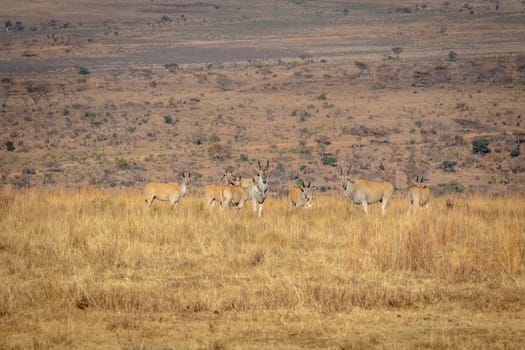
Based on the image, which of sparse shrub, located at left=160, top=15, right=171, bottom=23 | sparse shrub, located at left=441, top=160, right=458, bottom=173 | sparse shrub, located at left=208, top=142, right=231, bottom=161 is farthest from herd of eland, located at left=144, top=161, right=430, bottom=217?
sparse shrub, located at left=160, top=15, right=171, bottom=23

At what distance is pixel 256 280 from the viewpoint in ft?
41.8

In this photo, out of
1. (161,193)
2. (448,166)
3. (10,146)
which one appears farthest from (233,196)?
(10,146)

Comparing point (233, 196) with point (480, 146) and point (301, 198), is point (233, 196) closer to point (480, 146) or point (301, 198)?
point (301, 198)

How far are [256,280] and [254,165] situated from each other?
28.9 m

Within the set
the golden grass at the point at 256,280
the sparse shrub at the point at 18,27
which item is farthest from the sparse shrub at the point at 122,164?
the sparse shrub at the point at 18,27

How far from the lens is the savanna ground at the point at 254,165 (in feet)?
35.0

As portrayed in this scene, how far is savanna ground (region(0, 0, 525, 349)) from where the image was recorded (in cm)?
1066

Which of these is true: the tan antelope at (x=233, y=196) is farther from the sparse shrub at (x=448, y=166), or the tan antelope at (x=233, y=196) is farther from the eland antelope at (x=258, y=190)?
the sparse shrub at (x=448, y=166)

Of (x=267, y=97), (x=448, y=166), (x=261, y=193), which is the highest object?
(x=267, y=97)

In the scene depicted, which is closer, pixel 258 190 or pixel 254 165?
pixel 258 190

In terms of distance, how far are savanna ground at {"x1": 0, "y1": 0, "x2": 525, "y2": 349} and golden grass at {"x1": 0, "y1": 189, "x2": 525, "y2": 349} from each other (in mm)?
45

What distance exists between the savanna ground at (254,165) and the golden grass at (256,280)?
45mm

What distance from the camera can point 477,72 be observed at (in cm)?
7062

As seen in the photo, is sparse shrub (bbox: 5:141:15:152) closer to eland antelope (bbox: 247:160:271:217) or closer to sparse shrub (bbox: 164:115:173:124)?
sparse shrub (bbox: 164:115:173:124)
